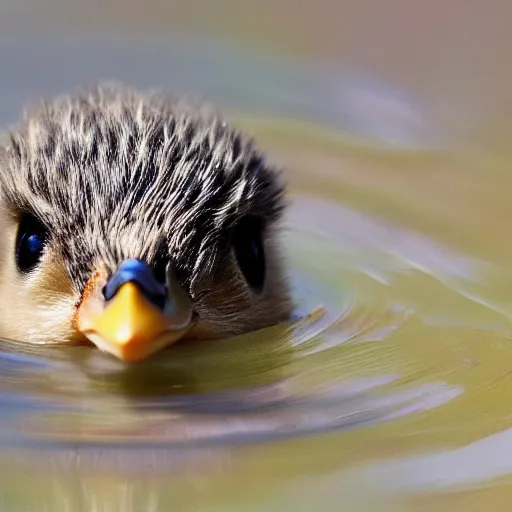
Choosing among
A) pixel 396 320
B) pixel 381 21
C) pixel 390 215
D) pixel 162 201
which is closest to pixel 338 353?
pixel 396 320

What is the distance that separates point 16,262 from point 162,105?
518 millimetres

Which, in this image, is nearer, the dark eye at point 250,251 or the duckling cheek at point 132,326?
the duckling cheek at point 132,326

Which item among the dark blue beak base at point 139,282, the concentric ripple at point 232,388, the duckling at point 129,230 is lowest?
the concentric ripple at point 232,388

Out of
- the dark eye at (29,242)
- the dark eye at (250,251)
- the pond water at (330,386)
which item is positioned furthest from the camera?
the dark eye at (250,251)

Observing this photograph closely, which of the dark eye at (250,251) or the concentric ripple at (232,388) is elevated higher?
the dark eye at (250,251)

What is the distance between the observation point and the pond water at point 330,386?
1.82 metres

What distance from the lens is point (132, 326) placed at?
1.96 m

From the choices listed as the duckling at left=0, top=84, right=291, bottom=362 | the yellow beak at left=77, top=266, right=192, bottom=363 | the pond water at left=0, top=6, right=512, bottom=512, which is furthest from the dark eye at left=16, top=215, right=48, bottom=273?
the yellow beak at left=77, top=266, right=192, bottom=363

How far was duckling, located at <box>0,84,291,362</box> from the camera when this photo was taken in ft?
6.79

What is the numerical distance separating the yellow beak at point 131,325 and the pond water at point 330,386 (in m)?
0.10

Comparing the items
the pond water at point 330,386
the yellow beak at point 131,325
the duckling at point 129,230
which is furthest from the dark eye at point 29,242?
the yellow beak at point 131,325

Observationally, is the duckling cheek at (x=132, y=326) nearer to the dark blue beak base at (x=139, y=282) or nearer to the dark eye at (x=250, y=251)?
the dark blue beak base at (x=139, y=282)

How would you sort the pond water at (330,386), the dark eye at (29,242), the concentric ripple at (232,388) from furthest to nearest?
1. the dark eye at (29,242)
2. the concentric ripple at (232,388)
3. the pond water at (330,386)

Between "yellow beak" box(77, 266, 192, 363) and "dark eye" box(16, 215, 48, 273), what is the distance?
0.96 ft
